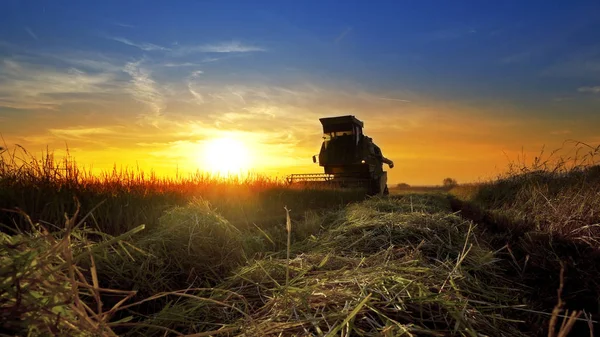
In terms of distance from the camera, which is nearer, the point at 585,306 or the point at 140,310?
the point at 140,310

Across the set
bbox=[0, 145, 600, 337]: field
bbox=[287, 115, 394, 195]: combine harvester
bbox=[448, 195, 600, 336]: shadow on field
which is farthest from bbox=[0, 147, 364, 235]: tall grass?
bbox=[287, 115, 394, 195]: combine harvester

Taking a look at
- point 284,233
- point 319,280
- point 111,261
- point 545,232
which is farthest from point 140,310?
point 545,232

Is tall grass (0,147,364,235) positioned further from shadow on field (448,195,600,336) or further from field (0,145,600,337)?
shadow on field (448,195,600,336)

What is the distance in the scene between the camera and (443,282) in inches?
90.6

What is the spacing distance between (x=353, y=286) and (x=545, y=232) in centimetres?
386

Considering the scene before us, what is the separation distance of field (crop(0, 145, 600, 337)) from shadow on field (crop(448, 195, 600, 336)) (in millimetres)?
16

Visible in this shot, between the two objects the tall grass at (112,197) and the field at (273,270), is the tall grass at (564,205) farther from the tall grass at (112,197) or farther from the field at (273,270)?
the tall grass at (112,197)

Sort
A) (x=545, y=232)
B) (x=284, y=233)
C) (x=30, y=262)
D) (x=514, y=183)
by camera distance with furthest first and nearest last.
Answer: (x=514, y=183)
(x=284, y=233)
(x=545, y=232)
(x=30, y=262)

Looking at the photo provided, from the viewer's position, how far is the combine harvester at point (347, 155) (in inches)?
653

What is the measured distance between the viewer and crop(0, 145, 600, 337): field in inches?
55.0

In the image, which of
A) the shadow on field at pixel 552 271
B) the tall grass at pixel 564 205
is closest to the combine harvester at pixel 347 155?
the tall grass at pixel 564 205

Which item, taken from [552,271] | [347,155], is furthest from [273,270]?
[347,155]

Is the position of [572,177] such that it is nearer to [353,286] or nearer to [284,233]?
[284,233]

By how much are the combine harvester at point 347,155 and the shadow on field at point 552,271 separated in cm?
1126
